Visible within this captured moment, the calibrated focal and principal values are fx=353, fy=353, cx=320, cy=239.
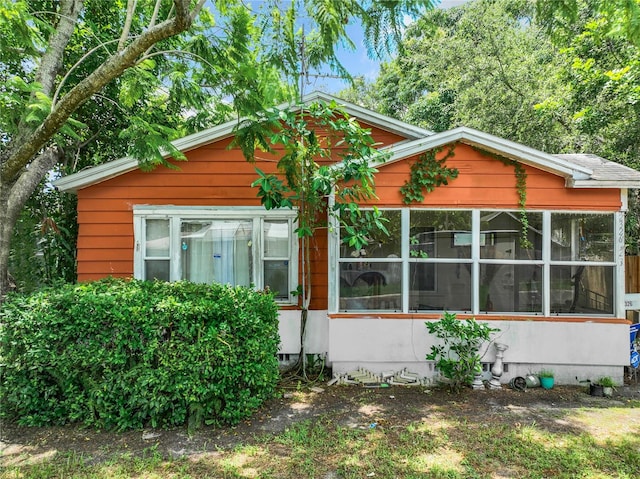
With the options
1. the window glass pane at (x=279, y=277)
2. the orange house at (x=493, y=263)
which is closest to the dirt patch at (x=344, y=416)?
the orange house at (x=493, y=263)

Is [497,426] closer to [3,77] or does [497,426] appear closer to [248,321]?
[248,321]

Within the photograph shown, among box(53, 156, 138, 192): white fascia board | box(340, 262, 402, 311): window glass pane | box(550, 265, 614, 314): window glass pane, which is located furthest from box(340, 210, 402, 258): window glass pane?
box(53, 156, 138, 192): white fascia board

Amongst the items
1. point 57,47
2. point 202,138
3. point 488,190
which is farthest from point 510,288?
point 57,47

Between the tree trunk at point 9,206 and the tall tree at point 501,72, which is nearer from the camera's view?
the tree trunk at point 9,206

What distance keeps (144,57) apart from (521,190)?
4.93 m

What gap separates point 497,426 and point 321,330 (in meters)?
2.63

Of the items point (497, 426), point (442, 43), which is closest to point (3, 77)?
point (497, 426)

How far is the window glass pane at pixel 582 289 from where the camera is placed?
4887 millimetres

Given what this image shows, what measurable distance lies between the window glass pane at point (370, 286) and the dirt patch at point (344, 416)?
1.13 meters

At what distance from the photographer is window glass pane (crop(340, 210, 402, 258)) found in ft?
16.5

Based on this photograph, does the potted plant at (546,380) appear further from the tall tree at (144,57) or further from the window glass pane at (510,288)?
the tall tree at (144,57)

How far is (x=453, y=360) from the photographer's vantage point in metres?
4.68

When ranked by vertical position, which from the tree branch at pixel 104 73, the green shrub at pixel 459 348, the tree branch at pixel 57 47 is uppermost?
the tree branch at pixel 57 47

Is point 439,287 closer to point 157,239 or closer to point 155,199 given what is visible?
point 157,239
